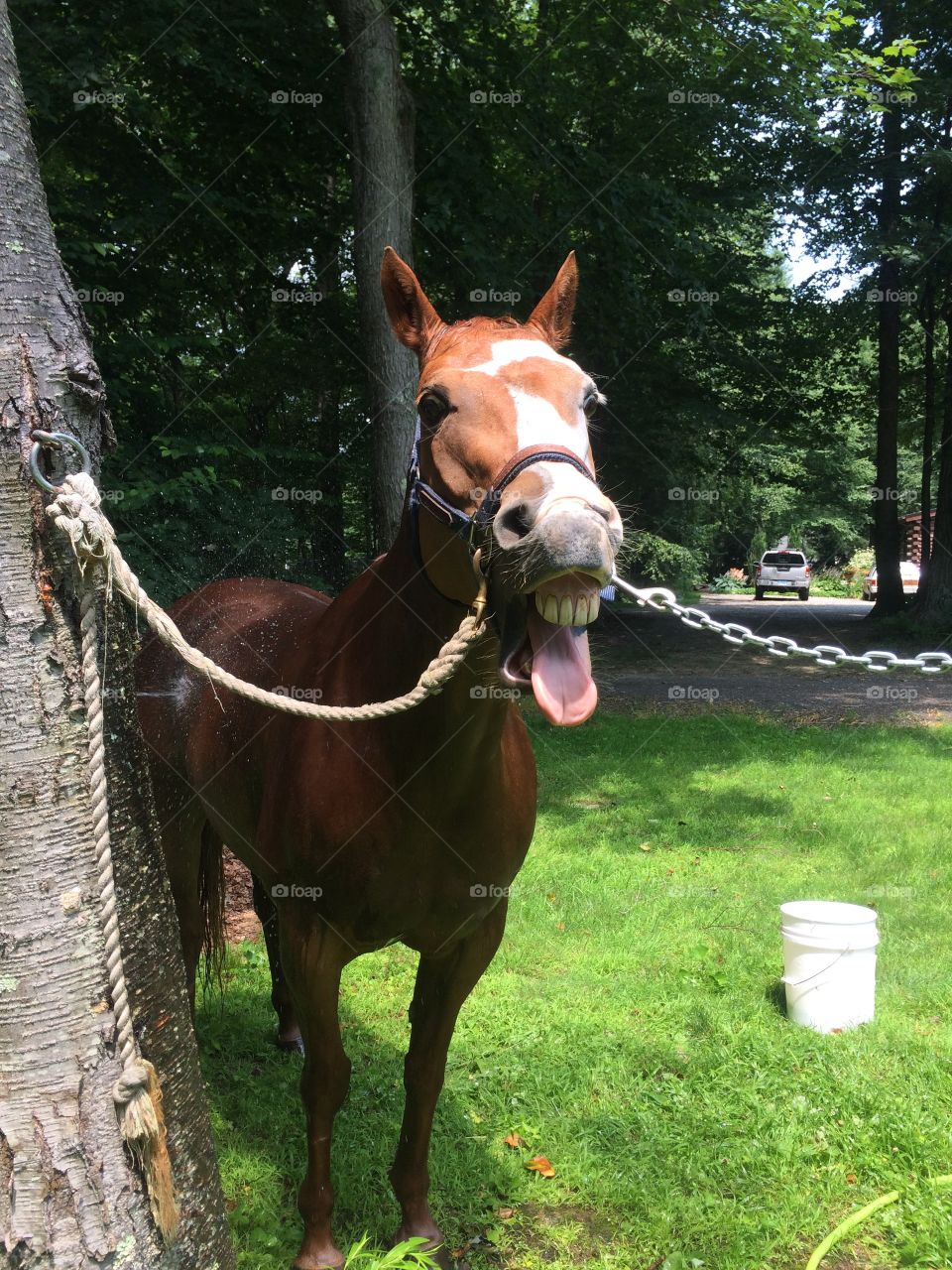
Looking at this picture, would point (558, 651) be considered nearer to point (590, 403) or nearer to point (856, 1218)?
point (590, 403)

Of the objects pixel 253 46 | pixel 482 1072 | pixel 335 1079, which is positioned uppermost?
pixel 253 46

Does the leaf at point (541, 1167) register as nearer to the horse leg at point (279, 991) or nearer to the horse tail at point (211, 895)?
the horse leg at point (279, 991)

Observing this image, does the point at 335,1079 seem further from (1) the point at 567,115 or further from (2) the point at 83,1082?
(1) the point at 567,115

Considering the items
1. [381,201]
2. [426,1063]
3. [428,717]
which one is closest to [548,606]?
[428,717]

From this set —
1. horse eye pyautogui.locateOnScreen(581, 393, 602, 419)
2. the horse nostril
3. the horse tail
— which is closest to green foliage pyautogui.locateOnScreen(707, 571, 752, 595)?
the horse tail

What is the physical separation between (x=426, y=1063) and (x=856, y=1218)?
132 cm

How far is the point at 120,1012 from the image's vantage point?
1562 mm

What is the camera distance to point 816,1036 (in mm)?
3893

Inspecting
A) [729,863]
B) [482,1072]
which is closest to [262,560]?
[729,863]

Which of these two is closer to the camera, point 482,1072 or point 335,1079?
point 335,1079

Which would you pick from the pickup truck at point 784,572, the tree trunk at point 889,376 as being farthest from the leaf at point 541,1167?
the pickup truck at point 784,572

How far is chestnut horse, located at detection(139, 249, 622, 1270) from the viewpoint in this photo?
5.59 ft

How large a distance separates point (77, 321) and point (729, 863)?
17.4 feet

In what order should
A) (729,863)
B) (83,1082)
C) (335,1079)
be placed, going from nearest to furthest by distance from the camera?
1. (83,1082)
2. (335,1079)
3. (729,863)
